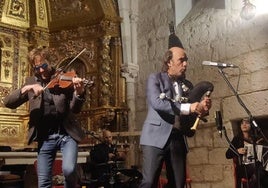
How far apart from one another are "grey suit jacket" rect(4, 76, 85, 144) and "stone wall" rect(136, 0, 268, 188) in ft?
11.2

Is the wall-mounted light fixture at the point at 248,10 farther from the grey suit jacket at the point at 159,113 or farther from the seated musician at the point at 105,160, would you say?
the grey suit jacket at the point at 159,113

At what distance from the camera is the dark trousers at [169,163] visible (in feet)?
9.82

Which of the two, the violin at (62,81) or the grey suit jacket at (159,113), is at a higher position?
the violin at (62,81)

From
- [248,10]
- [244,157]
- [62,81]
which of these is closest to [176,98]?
[62,81]

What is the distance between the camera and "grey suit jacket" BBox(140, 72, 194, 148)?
2990 mm

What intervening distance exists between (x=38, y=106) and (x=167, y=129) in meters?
1.06

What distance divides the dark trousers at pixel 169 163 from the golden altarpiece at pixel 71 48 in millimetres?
5513

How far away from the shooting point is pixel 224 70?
257 inches

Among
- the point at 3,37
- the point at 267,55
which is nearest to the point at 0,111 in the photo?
the point at 3,37

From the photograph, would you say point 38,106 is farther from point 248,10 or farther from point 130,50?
point 130,50

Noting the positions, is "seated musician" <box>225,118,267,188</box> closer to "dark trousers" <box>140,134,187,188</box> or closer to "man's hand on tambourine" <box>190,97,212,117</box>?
"dark trousers" <box>140,134,187,188</box>

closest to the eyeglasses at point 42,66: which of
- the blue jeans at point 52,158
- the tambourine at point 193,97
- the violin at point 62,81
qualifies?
the violin at point 62,81

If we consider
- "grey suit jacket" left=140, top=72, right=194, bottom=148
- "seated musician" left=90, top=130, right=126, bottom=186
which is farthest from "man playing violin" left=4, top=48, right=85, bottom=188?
"seated musician" left=90, top=130, right=126, bottom=186

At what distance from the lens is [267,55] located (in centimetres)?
584
